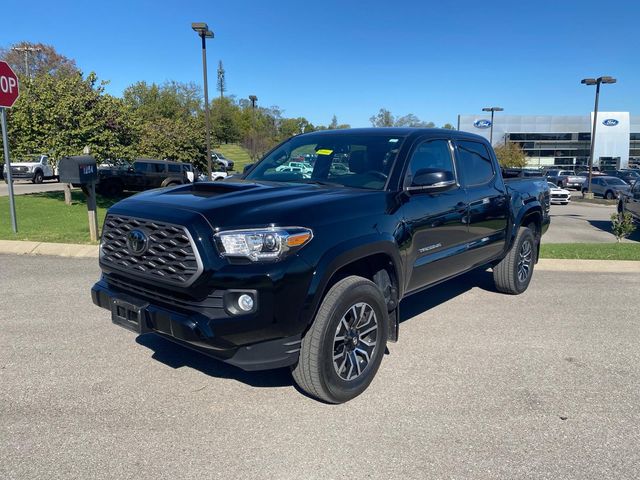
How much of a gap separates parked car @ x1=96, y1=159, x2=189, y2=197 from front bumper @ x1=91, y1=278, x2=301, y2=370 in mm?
17729

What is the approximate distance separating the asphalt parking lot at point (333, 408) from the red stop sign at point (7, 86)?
5757 mm

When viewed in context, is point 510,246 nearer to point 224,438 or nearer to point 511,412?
point 511,412

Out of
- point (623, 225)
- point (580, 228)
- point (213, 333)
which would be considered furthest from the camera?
point (580, 228)

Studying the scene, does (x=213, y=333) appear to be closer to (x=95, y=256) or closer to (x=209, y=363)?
(x=209, y=363)

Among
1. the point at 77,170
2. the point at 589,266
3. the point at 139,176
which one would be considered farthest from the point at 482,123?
the point at 77,170

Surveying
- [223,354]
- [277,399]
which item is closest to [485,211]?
[277,399]

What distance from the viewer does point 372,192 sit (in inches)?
152

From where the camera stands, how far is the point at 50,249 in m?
8.49

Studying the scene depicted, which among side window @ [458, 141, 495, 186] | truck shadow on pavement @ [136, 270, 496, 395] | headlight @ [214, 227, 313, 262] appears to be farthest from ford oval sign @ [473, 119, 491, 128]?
headlight @ [214, 227, 313, 262]

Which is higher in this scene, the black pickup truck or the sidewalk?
the black pickup truck

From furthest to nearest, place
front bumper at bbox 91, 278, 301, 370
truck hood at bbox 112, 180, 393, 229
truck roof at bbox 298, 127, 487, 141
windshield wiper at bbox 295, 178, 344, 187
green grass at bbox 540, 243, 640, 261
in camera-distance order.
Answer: green grass at bbox 540, 243, 640, 261 < truck roof at bbox 298, 127, 487, 141 < windshield wiper at bbox 295, 178, 344, 187 < truck hood at bbox 112, 180, 393, 229 < front bumper at bbox 91, 278, 301, 370

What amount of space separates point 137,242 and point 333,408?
5.71 ft

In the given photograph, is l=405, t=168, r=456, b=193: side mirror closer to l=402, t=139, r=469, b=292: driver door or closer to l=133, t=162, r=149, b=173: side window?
l=402, t=139, r=469, b=292: driver door

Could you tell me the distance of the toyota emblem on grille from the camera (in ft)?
10.9
